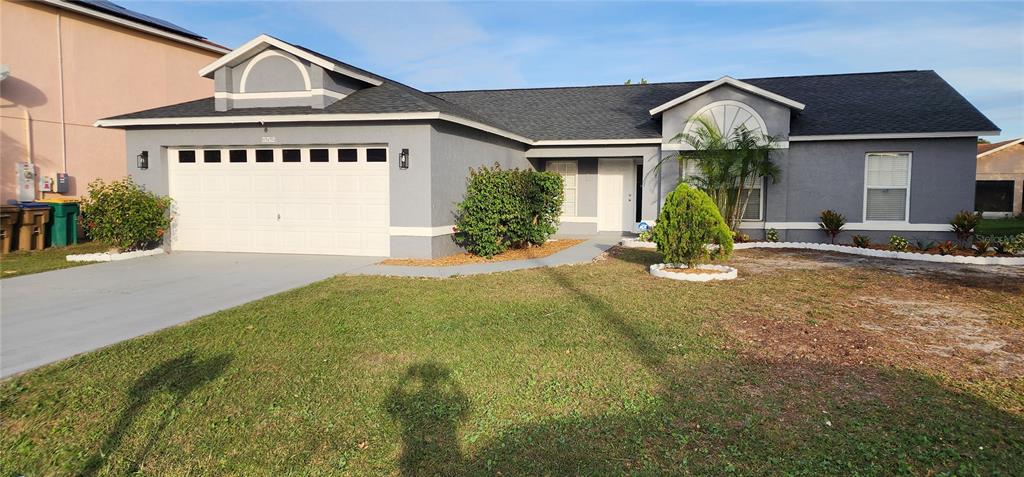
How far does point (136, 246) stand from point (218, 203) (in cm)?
188

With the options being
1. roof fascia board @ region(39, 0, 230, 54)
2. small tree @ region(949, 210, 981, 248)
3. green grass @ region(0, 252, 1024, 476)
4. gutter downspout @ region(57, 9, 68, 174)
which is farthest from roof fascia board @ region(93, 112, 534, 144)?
small tree @ region(949, 210, 981, 248)

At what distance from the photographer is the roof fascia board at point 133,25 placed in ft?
51.1

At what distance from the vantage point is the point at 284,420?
435cm

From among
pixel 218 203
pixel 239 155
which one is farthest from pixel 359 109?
pixel 218 203

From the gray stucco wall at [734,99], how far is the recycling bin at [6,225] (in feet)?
50.1

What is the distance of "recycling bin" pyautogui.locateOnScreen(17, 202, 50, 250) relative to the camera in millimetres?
13758

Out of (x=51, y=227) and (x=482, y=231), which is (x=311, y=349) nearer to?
(x=482, y=231)

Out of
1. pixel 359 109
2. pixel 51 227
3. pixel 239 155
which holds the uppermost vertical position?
pixel 359 109

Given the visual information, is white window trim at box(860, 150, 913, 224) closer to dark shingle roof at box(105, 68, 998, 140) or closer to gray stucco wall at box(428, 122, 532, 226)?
dark shingle roof at box(105, 68, 998, 140)

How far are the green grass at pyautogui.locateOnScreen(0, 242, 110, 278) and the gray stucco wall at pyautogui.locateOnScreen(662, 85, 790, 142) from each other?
13.4 meters

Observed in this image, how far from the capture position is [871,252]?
12.9 m

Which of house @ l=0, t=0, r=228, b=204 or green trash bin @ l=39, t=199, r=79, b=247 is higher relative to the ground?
house @ l=0, t=0, r=228, b=204

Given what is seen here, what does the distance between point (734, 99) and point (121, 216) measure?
1404cm

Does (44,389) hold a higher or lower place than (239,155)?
lower
